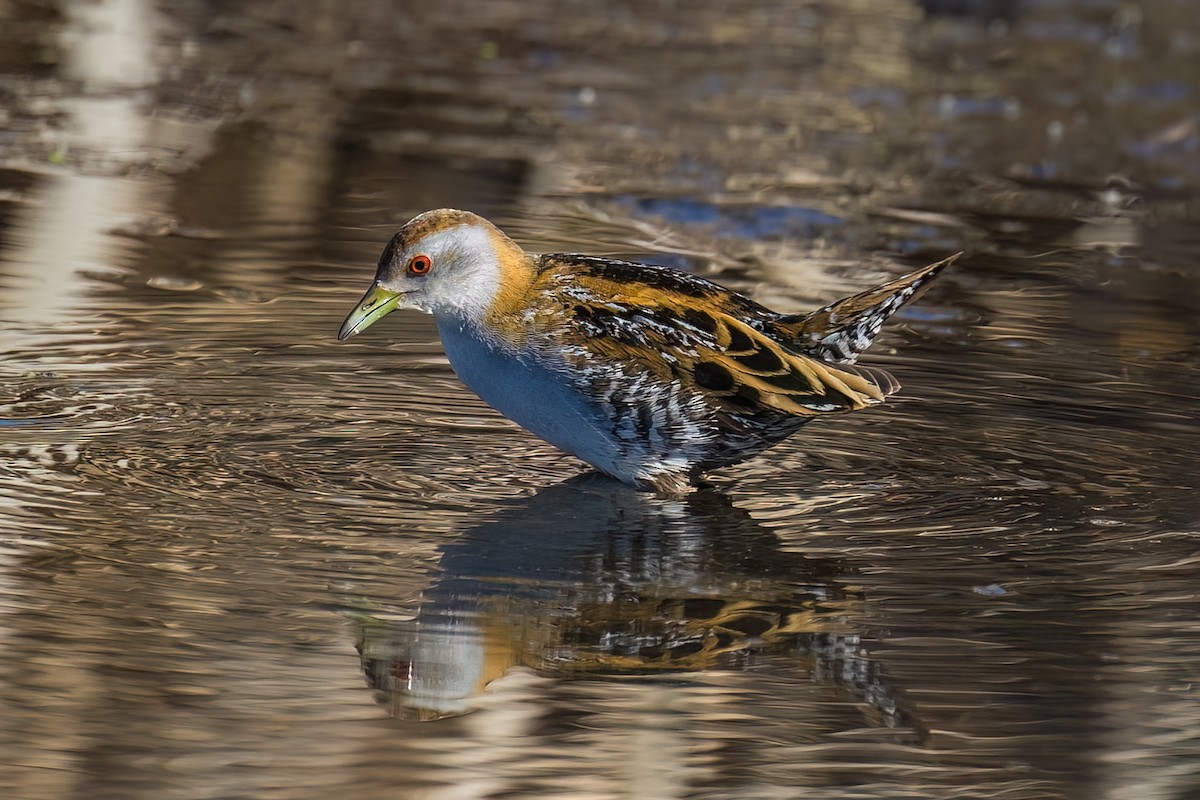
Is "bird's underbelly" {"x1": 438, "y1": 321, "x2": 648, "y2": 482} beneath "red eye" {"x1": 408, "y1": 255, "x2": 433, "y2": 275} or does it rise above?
beneath

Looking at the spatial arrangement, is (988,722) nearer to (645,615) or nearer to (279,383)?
(645,615)

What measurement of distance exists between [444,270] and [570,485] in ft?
2.64

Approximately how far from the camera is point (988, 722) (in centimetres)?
459

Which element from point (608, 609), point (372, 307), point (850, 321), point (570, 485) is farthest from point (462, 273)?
point (608, 609)

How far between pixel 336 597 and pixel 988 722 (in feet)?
5.55

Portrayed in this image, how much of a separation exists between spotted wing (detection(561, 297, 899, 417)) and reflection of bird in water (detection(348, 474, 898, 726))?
15.1 inches

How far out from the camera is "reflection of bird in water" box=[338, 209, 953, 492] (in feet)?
20.8

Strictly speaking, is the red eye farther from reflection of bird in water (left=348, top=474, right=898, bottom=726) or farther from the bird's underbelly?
reflection of bird in water (left=348, top=474, right=898, bottom=726)

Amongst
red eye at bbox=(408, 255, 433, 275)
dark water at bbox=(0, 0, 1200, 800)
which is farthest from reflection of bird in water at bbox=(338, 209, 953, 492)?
dark water at bbox=(0, 0, 1200, 800)

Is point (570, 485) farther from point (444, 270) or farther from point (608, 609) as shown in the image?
point (608, 609)

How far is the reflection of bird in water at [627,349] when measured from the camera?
633 centimetres

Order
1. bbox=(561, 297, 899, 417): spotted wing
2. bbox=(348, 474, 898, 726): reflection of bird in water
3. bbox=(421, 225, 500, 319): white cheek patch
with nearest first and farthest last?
bbox=(348, 474, 898, 726): reflection of bird in water, bbox=(561, 297, 899, 417): spotted wing, bbox=(421, 225, 500, 319): white cheek patch

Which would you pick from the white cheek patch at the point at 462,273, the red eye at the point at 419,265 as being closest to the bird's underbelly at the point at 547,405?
the white cheek patch at the point at 462,273

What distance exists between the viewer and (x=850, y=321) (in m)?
6.61
